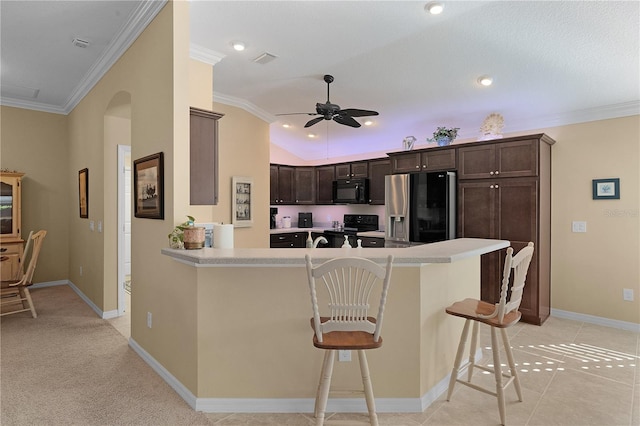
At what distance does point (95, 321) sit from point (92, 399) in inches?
74.1

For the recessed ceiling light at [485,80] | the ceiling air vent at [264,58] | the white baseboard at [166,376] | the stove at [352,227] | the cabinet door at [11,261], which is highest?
the ceiling air vent at [264,58]

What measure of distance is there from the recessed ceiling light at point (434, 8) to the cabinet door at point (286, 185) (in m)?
4.65

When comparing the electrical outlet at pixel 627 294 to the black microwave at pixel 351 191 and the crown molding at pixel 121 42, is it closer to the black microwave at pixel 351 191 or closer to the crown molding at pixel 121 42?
the black microwave at pixel 351 191

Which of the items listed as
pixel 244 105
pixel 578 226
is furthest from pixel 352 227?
pixel 578 226

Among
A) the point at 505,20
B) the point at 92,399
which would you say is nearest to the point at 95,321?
the point at 92,399


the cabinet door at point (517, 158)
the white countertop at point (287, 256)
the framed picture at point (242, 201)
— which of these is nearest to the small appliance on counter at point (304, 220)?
the framed picture at point (242, 201)

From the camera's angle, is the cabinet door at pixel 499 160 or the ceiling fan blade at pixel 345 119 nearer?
the ceiling fan blade at pixel 345 119

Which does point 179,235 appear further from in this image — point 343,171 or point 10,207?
point 343,171

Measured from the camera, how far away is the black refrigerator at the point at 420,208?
4.69 metres

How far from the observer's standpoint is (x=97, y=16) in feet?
9.91

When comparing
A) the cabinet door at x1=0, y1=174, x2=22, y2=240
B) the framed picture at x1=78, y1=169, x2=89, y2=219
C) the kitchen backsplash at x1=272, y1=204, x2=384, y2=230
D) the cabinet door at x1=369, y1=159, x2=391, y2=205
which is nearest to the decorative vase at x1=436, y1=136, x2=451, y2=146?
the cabinet door at x1=369, y1=159, x2=391, y2=205

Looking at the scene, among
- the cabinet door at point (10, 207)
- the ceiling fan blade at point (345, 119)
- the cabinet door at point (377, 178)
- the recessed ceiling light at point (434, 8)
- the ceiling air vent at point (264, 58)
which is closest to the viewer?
the recessed ceiling light at point (434, 8)

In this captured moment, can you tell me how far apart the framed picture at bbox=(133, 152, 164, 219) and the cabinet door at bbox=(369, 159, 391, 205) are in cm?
403

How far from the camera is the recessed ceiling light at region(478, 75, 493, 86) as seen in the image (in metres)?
3.81
